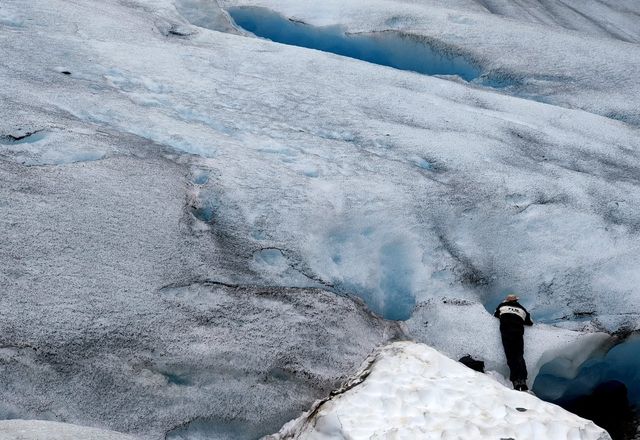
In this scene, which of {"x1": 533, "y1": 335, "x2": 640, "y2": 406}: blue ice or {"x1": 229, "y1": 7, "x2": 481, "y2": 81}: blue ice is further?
{"x1": 229, "y1": 7, "x2": 481, "y2": 81}: blue ice

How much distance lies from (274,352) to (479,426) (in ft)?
3.71

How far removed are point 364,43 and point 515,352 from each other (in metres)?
4.59

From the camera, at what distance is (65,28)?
20.5 feet

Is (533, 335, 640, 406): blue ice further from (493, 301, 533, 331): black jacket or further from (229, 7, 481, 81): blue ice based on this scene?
(229, 7, 481, 81): blue ice

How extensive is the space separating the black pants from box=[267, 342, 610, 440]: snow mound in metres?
0.49

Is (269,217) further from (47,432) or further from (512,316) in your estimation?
(47,432)

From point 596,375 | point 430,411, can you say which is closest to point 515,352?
point 596,375

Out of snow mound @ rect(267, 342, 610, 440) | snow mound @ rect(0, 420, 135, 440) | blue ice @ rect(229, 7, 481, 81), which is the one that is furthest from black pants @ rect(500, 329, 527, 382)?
blue ice @ rect(229, 7, 481, 81)

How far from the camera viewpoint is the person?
363 cm

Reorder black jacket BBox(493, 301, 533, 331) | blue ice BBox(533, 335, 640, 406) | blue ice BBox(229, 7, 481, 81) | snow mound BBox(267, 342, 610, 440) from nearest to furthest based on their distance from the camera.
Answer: snow mound BBox(267, 342, 610, 440) → black jacket BBox(493, 301, 533, 331) → blue ice BBox(533, 335, 640, 406) → blue ice BBox(229, 7, 481, 81)

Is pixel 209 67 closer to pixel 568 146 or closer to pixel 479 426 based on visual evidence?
pixel 568 146

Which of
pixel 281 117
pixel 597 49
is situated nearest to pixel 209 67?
pixel 281 117

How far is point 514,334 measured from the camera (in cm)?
382

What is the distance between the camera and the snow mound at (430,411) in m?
2.78
